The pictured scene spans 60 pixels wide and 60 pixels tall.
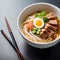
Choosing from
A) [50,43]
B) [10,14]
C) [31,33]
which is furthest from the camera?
[10,14]

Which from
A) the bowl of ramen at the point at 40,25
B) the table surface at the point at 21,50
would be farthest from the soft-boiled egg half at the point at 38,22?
the table surface at the point at 21,50

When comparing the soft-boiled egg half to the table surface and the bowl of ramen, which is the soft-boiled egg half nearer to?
the bowl of ramen

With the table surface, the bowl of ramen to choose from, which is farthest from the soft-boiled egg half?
the table surface

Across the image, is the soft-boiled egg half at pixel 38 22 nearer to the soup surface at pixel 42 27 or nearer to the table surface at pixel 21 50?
the soup surface at pixel 42 27

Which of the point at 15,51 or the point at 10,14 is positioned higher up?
the point at 10,14

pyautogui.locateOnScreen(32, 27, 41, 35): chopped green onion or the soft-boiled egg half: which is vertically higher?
the soft-boiled egg half

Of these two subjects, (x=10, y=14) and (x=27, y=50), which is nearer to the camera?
(x=27, y=50)

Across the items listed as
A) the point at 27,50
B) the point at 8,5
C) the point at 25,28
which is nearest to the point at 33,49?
the point at 27,50

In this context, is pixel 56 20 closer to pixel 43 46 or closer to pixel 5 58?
pixel 43 46
